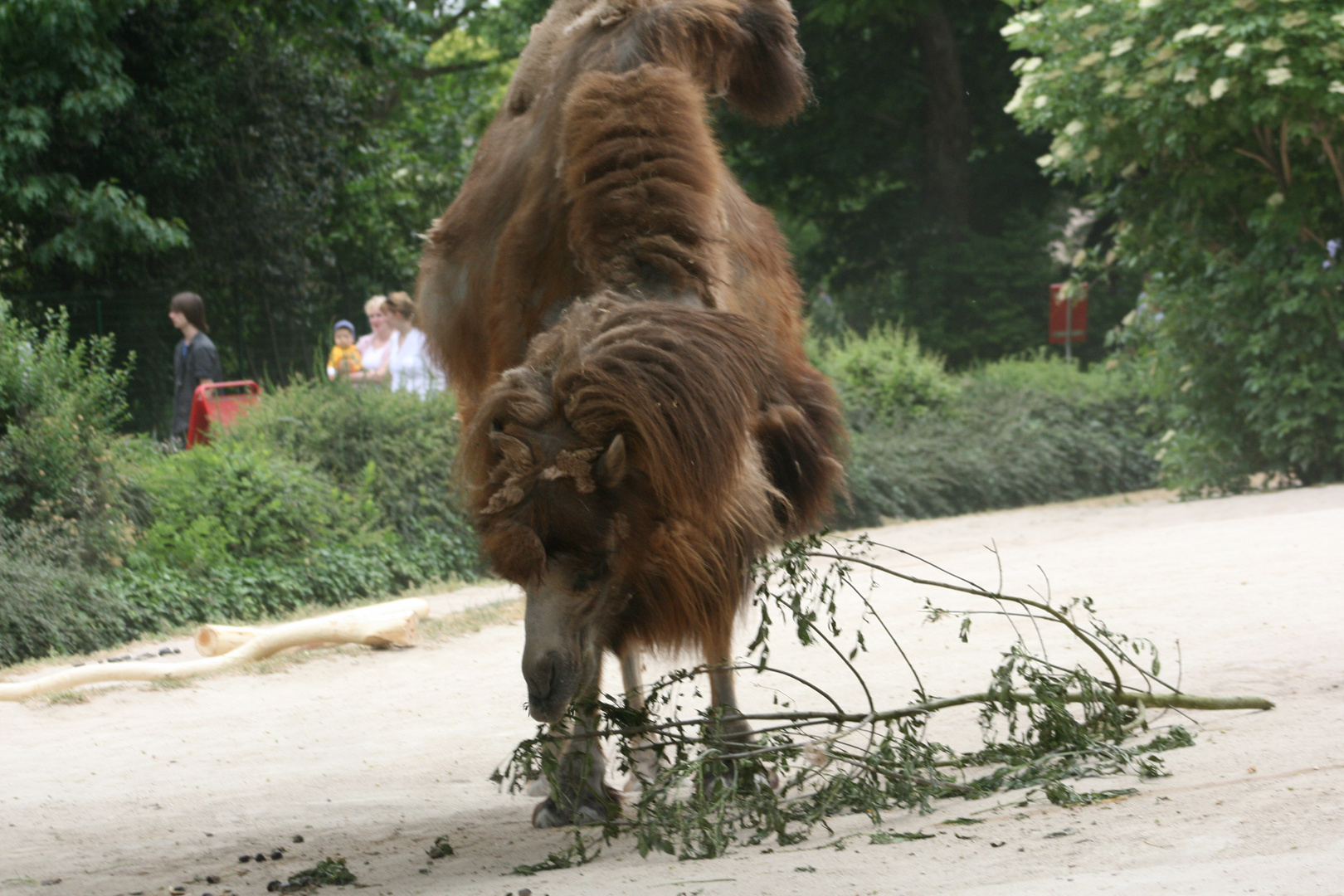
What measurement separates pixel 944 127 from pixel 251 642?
15.7 m

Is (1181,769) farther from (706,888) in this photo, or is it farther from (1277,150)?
(1277,150)

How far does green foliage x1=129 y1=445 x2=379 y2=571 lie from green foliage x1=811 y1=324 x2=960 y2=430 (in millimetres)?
6477

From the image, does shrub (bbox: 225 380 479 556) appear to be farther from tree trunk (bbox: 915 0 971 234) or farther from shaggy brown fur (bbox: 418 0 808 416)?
tree trunk (bbox: 915 0 971 234)

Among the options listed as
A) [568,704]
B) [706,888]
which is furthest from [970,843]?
[568,704]

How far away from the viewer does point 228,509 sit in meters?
9.17

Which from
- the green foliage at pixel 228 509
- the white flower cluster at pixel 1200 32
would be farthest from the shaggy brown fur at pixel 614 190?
the white flower cluster at pixel 1200 32

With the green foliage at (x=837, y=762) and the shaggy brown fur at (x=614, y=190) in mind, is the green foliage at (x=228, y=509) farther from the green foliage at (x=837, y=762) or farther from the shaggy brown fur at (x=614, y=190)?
the green foliage at (x=837, y=762)

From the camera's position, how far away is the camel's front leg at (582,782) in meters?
3.68

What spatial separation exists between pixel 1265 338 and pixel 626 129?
810 centimetres

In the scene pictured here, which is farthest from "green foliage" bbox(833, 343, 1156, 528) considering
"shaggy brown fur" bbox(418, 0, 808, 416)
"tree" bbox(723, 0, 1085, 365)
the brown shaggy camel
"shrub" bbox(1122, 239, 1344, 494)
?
the brown shaggy camel

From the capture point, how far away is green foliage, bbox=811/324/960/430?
14.4 metres

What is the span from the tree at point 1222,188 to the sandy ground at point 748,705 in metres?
2.75

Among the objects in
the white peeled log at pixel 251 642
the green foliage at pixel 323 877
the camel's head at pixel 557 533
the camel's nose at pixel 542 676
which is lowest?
the green foliage at pixel 323 877

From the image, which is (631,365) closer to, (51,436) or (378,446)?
(51,436)
